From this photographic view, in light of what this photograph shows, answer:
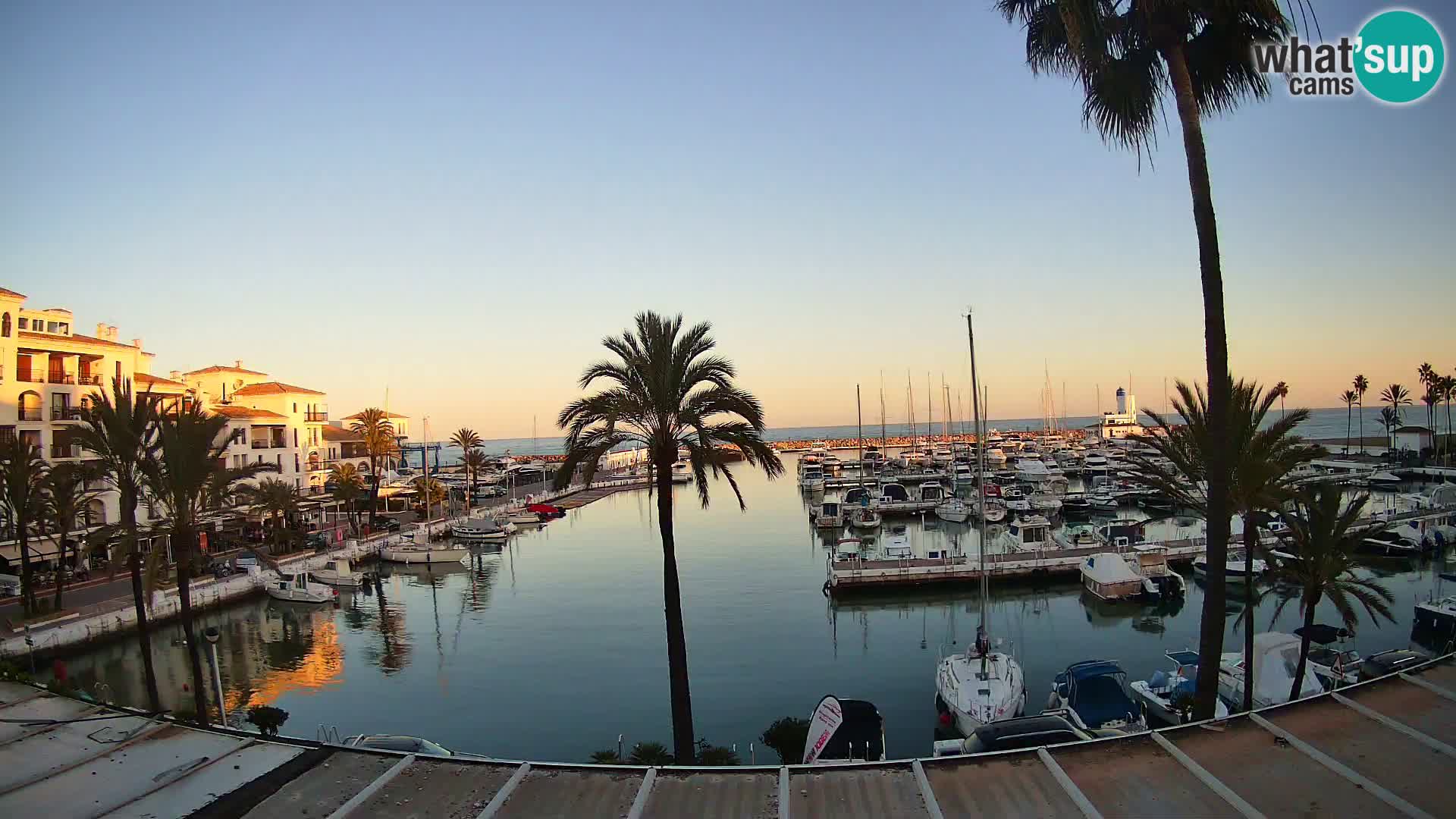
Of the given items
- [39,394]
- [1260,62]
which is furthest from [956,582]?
[39,394]

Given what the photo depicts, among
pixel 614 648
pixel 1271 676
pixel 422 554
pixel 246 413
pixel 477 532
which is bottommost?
pixel 614 648

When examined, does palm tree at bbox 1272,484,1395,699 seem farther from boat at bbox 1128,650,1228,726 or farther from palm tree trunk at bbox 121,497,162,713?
palm tree trunk at bbox 121,497,162,713

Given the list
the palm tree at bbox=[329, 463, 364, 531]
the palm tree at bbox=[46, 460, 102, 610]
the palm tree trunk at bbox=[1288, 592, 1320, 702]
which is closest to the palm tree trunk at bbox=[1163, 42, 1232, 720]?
the palm tree trunk at bbox=[1288, 592, 1320, 702]

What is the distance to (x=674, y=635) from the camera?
1480cm

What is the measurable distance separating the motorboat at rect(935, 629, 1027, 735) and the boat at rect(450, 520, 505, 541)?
42.3 meters

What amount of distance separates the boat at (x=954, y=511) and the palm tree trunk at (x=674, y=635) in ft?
157

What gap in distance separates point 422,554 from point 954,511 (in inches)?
1538

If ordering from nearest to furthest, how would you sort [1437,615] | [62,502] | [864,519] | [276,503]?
[1437,615] < [62,502] < [276,503] < [864,519]

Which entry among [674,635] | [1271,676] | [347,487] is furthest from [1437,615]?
[347,487]

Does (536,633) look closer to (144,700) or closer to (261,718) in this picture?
(144,700)

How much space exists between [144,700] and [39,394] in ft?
72.3

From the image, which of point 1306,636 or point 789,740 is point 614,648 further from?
point 1306,636

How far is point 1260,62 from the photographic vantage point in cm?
1114

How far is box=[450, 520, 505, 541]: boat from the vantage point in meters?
57.1
